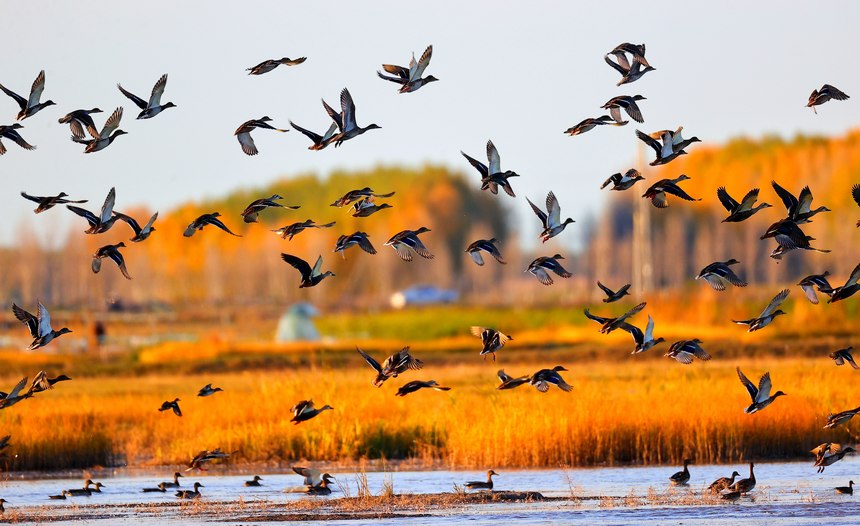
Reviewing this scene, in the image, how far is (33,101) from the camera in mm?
24297

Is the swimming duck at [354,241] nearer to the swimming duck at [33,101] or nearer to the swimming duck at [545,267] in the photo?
the swimming duck at [545,267]

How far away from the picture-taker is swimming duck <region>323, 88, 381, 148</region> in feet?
77.2

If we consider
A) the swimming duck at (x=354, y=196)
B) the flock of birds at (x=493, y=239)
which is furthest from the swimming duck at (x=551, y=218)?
the swimming duck at (x=354, y=196)

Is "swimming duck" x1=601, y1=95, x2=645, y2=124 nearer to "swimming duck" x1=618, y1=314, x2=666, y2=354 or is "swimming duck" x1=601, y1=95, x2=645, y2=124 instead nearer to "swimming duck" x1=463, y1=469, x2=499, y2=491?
"swimming duck" x1=618, y1=314, x2=666, y2=354

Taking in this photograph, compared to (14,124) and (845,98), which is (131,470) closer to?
(14,124)

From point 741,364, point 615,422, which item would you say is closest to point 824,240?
point 741,364

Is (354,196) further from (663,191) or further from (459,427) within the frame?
(459,427)

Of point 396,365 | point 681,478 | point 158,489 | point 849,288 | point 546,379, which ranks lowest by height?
point 681,478

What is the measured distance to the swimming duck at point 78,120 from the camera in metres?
25.1

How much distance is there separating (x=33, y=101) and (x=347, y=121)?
4999 millimetres

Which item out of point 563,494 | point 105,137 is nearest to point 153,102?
point 105,137

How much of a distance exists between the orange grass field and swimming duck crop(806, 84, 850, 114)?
7.72 meters

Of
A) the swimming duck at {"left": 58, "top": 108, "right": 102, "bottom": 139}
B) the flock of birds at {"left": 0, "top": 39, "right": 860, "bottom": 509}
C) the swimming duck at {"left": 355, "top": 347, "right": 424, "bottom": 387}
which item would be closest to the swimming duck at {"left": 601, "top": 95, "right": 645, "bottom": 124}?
the flock of birds at {"left": 0, "top": 39, "right": 860, "bottom": 509}

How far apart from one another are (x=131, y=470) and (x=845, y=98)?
15.6 meters
